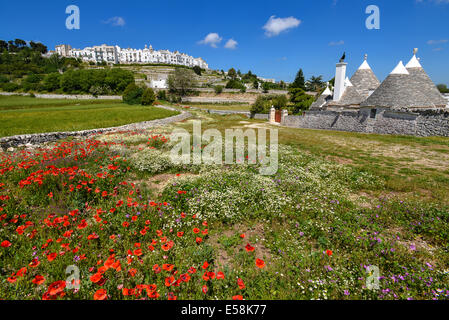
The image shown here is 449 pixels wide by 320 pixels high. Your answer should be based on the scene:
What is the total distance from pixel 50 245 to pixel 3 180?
16.3 feet

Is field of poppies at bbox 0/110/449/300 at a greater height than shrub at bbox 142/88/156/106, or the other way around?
shrub at bbox 142/88/156/106

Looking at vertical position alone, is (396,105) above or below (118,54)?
below

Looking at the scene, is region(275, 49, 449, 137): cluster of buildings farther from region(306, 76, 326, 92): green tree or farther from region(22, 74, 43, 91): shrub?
region(22, 74, 43, 91): shrub

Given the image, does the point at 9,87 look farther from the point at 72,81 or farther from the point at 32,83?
the point at 72,81

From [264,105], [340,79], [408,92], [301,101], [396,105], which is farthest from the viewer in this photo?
[301,101]

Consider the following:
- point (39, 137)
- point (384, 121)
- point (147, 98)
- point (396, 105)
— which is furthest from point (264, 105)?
point (39, 137)

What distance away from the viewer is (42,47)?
148 m

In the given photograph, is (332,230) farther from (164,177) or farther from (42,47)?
(42,47)

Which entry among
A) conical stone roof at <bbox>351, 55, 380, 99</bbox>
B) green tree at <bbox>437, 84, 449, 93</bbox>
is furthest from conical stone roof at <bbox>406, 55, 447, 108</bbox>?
green tree at <bbox>437, 84, 449, 93</bbox>

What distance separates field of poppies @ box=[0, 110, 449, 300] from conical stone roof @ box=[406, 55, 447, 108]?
58.9 ft

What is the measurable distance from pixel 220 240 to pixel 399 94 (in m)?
23.3

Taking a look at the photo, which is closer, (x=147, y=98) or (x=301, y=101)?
(x=301, y=101)

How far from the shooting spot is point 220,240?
4383 mm

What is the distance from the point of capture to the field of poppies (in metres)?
3.09
